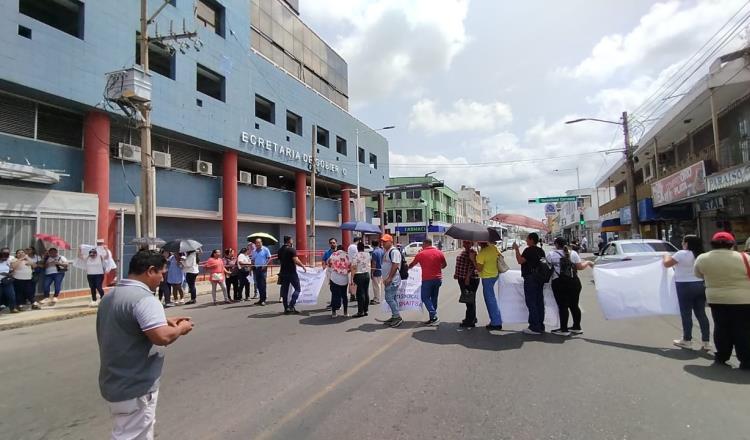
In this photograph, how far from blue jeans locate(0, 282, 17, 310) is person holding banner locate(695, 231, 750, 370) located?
14758 mm

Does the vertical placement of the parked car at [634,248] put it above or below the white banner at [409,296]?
above

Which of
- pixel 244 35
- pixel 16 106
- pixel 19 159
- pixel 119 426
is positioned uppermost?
pixel 244 35

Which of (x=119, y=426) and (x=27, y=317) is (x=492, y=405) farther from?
(x=27, y=317)

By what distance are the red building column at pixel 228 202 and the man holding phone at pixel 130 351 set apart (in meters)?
20.7

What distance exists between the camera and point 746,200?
1862 cm

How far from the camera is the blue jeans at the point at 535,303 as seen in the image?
25.5 feet

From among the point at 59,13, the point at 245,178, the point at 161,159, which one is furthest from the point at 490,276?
the point at 245,178

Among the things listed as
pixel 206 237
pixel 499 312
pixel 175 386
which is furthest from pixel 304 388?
pixel 206 237

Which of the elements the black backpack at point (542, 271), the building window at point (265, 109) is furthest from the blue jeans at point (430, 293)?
the building window at point (265, 109)

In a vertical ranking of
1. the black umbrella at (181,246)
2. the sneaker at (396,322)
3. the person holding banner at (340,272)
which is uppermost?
the black umbrella at (181,246)

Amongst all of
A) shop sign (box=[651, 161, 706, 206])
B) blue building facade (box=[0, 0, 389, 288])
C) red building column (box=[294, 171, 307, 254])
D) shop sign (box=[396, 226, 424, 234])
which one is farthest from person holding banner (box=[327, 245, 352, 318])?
shop sign (box=[396, 226, 424, 234])

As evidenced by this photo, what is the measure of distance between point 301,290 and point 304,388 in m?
5.91

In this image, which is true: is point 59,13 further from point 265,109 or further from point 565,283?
point 565,283

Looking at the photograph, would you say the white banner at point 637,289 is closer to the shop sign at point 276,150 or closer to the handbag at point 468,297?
Result: the handbag at point 468,297
